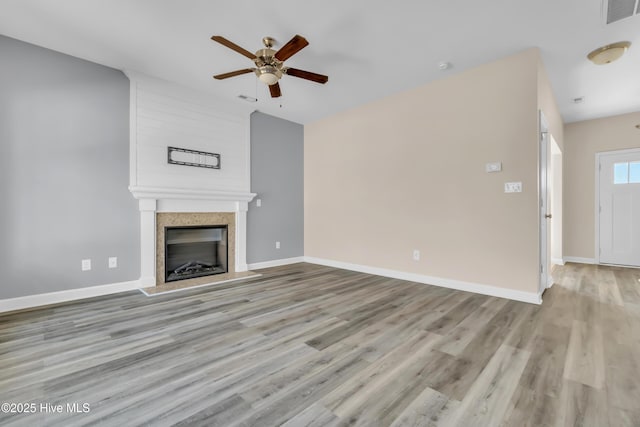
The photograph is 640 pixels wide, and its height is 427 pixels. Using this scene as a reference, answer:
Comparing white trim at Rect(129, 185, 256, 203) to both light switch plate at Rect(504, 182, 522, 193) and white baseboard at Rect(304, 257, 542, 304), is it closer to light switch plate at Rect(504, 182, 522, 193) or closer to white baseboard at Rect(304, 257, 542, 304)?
white baseboard at Rect(304, 257, 542, 304)

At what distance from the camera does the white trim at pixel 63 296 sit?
2.74 m

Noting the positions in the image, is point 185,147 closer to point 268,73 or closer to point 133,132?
point 133,132

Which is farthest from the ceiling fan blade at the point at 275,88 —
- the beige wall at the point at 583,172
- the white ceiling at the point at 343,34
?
the beige wall at the point at 583,172

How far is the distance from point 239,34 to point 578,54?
362 centimetres

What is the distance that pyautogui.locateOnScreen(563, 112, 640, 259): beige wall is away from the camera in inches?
193

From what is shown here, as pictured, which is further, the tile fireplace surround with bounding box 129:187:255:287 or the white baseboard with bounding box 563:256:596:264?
the white baseboard with bounding box 563:256:596:264

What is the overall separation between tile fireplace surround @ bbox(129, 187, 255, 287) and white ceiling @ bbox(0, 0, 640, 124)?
1.57 metres

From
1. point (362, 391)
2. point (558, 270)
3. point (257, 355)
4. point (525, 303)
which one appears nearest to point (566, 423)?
point (362, 391)

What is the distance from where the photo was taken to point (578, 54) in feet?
9.80

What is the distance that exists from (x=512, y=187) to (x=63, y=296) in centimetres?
508

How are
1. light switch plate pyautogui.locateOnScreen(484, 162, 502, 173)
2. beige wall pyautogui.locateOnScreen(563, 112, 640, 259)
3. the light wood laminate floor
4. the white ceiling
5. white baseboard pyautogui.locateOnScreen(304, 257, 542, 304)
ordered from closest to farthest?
the light wood laminate floor, the white ceiling, white baseboard pyautogui.locateOnScreen(304, 257, 542, 304), light switch plate pyautogui.locateOnScreen(484, 162, 502, 173), beige wall pyautogui.locateOnScreen(563, 112, 640, 259)

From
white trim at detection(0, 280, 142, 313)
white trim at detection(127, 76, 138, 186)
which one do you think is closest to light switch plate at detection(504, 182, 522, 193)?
white trim at detection(127, 76, 138, 186)

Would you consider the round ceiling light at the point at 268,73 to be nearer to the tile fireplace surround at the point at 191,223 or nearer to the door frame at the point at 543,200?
the tile fireplace surround at the point at 191,223

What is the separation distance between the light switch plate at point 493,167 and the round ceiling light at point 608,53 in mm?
1437
